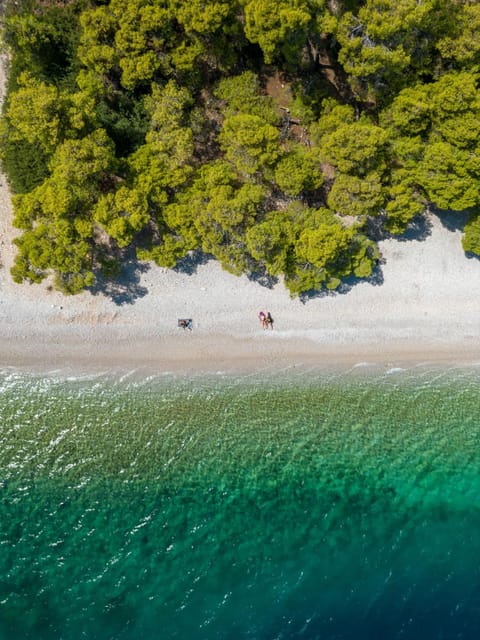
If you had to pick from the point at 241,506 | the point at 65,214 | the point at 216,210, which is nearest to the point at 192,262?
the point at 216,210

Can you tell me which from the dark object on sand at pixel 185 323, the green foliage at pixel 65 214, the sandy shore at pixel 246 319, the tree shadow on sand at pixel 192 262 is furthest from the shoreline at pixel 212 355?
the green foliage at pixel 65 214

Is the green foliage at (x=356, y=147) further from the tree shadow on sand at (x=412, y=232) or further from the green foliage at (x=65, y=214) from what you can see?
the green foliage at (x=65, y=214)

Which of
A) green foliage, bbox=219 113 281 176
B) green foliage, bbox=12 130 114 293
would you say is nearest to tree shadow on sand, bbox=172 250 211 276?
green foliage, bbox=12 130 114 293

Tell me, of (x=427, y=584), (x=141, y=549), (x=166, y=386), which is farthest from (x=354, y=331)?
(x=141, y=549)

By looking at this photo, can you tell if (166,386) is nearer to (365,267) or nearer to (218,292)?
(218,292)

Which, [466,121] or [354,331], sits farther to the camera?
[354,331]

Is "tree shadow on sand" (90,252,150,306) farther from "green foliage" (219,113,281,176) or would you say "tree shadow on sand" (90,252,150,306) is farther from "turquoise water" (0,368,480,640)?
"green foliage" (219,113,281,176)
